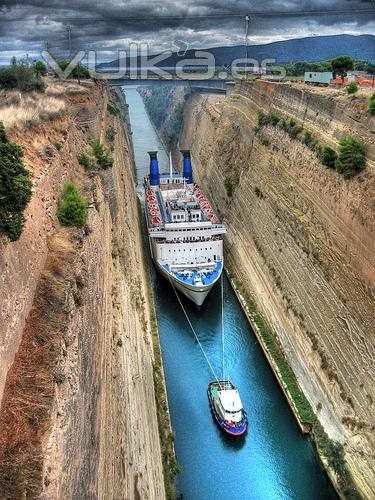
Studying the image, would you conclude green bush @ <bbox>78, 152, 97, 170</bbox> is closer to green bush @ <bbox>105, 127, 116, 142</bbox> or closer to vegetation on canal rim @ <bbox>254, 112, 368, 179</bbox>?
vegetation on canal rim @ <bbox>254, 112, 368, 179</bbox>

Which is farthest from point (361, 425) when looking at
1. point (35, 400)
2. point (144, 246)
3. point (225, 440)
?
point (144, 246)

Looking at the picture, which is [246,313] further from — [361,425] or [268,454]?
[361,425]

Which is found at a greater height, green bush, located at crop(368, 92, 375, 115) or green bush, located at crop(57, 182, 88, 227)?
green bush, located at crop(368, 92, 375, 115)

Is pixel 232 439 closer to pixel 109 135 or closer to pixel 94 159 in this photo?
pixel 94 159

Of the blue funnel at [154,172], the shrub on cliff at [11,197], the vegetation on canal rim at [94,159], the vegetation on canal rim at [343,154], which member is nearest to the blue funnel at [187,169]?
the blue funnel at [154,172]

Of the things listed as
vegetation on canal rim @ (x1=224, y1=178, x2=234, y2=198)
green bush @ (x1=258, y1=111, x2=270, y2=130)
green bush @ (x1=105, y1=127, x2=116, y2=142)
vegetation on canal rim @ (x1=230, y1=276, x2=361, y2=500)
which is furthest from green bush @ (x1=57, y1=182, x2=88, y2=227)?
vegetation on canal rim @ (x1=224, y1=178, x2=234, y2=198)
